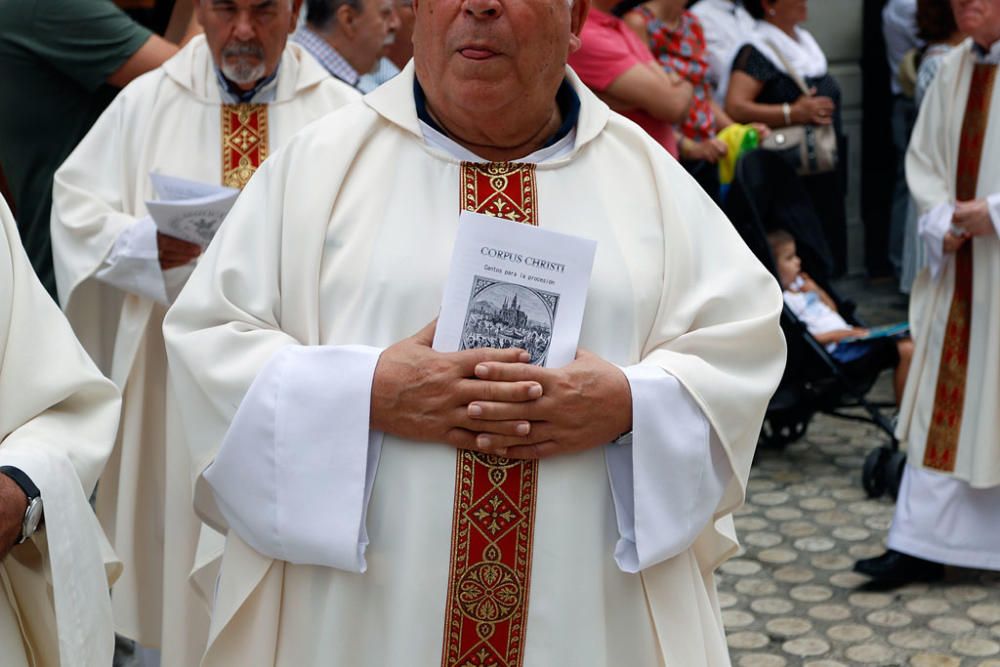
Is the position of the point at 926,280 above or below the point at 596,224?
below

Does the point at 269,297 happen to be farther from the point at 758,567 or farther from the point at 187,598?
the point at 758,567

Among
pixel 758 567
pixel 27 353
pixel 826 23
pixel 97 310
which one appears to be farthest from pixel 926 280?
pixel 826 23

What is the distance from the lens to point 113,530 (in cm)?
430

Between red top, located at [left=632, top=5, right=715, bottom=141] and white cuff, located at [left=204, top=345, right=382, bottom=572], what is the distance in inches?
174

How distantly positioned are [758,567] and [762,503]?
31.4 inches

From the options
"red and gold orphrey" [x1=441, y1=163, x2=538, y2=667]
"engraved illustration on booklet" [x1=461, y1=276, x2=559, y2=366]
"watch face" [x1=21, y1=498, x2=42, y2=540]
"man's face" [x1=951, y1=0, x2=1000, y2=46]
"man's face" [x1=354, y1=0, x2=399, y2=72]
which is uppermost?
"man's face" [x1=951, y1=0, x2=1000, y2=46]

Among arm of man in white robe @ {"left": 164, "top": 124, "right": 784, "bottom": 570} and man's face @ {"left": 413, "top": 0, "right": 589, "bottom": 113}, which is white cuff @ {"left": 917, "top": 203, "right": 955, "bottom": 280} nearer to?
arm of man in white robe @ {"left": 164, "top": 124, "right": 784, "bottom": 570}

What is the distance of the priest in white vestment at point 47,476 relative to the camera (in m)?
2.36

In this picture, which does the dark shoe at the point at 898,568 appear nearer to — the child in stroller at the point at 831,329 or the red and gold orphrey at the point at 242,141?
the child in stroller at the point at 831,329


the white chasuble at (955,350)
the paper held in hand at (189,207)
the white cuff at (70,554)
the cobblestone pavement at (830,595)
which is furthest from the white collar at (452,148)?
the white chasuble at (955,350)

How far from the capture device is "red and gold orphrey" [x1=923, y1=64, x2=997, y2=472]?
519 centimetres

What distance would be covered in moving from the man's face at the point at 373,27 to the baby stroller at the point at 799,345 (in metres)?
2.05

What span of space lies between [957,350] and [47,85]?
10.4 ft

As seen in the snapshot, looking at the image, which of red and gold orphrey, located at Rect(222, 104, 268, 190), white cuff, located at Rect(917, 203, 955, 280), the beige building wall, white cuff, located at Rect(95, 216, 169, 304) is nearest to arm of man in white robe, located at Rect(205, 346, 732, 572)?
white cuff, located at Rect(95, 216, 169, 304)
